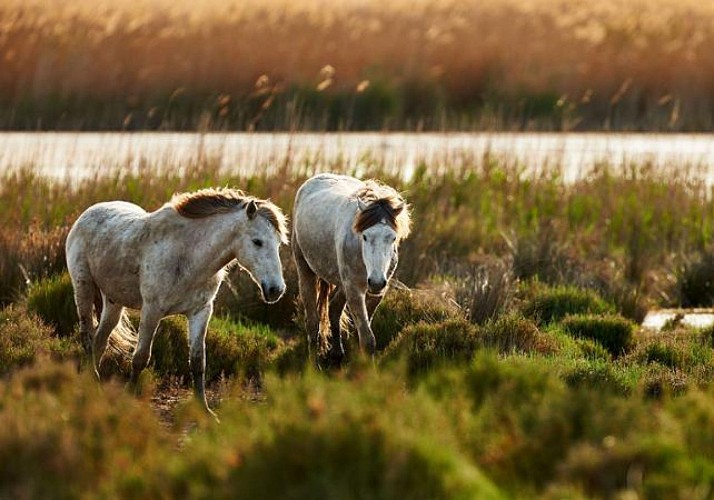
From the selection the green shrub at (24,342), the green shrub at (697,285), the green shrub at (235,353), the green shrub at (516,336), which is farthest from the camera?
the green shrub at (697,285)

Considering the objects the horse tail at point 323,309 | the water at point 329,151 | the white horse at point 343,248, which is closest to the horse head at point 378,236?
the white horse at point 343,248

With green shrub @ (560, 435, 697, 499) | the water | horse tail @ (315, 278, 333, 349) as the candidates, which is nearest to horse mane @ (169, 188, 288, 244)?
horse tail @ (315, 278, 333, 349)

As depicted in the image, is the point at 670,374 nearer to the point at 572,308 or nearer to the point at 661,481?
the point at 572,308

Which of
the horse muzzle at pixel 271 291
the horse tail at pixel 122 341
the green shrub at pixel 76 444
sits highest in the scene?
the horse muzzle at pixel 271 291

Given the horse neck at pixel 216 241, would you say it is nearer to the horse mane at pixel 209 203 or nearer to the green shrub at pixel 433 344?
→ the horse mane at pixel 209 203

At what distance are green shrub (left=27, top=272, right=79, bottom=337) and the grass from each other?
0.05 ft

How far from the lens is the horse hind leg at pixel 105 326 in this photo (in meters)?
10.4

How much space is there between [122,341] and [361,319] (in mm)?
1582

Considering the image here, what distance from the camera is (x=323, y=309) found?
1224 cm

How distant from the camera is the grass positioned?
262 inches

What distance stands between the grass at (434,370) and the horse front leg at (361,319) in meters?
0.15

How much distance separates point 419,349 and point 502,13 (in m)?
24.4

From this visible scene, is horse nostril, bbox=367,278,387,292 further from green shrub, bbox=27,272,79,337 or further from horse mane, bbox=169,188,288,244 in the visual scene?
green shrub, bbox=27,272,79,337

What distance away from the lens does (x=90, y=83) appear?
26.4 meters
